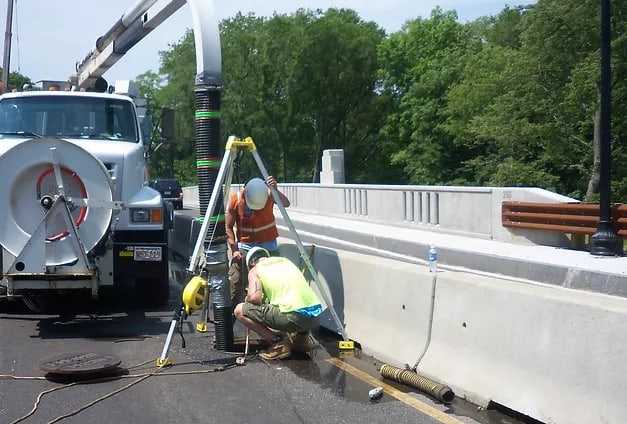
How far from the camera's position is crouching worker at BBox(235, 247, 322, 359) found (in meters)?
7.01

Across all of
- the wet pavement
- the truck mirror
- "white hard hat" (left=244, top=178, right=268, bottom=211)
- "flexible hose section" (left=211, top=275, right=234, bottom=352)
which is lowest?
the wet pavement

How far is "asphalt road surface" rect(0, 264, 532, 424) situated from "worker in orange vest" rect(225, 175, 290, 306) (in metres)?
0.68

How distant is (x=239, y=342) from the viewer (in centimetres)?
785

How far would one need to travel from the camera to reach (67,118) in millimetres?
10383

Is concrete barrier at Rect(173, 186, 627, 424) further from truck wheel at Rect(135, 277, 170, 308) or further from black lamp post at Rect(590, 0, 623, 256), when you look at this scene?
black lamp post at Rect(590, 0, 623, 256)

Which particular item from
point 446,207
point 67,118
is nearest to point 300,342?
point 67,118

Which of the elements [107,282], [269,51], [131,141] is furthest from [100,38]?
[269,51]

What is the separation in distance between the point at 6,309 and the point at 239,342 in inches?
161

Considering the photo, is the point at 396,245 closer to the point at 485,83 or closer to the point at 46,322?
the point at 46,322

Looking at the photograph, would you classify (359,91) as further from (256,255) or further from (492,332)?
(492,332)

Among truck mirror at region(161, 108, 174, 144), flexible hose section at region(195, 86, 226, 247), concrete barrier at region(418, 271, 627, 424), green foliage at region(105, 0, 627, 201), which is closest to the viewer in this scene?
concrete barrier at region(418, 271, 627, 424)

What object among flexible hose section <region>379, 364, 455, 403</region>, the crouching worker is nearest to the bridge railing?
the crouching worker

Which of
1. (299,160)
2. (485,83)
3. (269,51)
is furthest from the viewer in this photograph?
(299,160)

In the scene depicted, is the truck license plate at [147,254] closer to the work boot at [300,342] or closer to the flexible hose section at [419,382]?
the work boot at [300,342]
